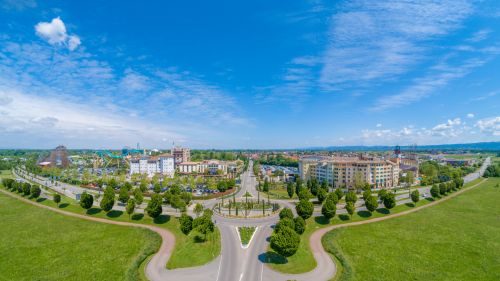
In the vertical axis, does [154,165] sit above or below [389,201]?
above

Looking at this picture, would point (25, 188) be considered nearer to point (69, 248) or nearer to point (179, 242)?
point (69, 248)

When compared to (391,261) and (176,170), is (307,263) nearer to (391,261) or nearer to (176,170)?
(391,261)

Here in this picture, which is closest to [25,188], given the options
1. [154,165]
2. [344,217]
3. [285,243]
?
[154,165]

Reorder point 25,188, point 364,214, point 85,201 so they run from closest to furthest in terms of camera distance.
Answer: point 85,201, point 364,214, point 25,188

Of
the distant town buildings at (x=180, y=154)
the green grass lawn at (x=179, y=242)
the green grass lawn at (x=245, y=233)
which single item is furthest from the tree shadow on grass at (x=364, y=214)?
the distant town buildings at (x=180, y=154)

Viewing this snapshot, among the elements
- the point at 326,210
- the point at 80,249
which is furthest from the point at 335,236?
the point at 80,249
